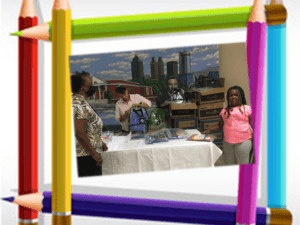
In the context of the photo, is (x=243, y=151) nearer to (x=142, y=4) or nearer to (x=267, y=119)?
(x=267, y=119)

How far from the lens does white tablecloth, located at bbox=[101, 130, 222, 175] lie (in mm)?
2297

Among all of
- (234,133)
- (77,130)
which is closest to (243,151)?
(234,133)

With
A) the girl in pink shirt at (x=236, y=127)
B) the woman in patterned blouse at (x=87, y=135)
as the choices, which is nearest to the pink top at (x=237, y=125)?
the girl in pink shirt at (x=236, y=127)

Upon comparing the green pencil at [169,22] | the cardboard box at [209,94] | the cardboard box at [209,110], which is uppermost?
the green pencil at [169,22]

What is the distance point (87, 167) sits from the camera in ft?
7.59

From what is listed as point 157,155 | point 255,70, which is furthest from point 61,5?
point 255,70

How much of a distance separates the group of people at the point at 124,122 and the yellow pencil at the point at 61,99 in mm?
58

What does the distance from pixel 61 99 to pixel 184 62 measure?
0.74 m

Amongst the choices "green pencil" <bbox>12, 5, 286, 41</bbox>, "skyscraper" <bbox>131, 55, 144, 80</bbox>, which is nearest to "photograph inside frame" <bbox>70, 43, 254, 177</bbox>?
"skyscraper" <bbox>131, 55, 144, 80</bbox>

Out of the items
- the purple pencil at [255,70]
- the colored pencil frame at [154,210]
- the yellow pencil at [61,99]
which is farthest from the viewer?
the colored pencil frame at [154,210]

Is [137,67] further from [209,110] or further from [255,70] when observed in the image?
[255,70]

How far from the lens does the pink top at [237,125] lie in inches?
88.2

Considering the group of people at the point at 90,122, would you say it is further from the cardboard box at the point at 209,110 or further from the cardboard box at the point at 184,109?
the cardboard box at the point at 209,110

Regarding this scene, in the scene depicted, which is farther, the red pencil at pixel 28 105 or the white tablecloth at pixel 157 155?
the red pencil at pixel 28 105
